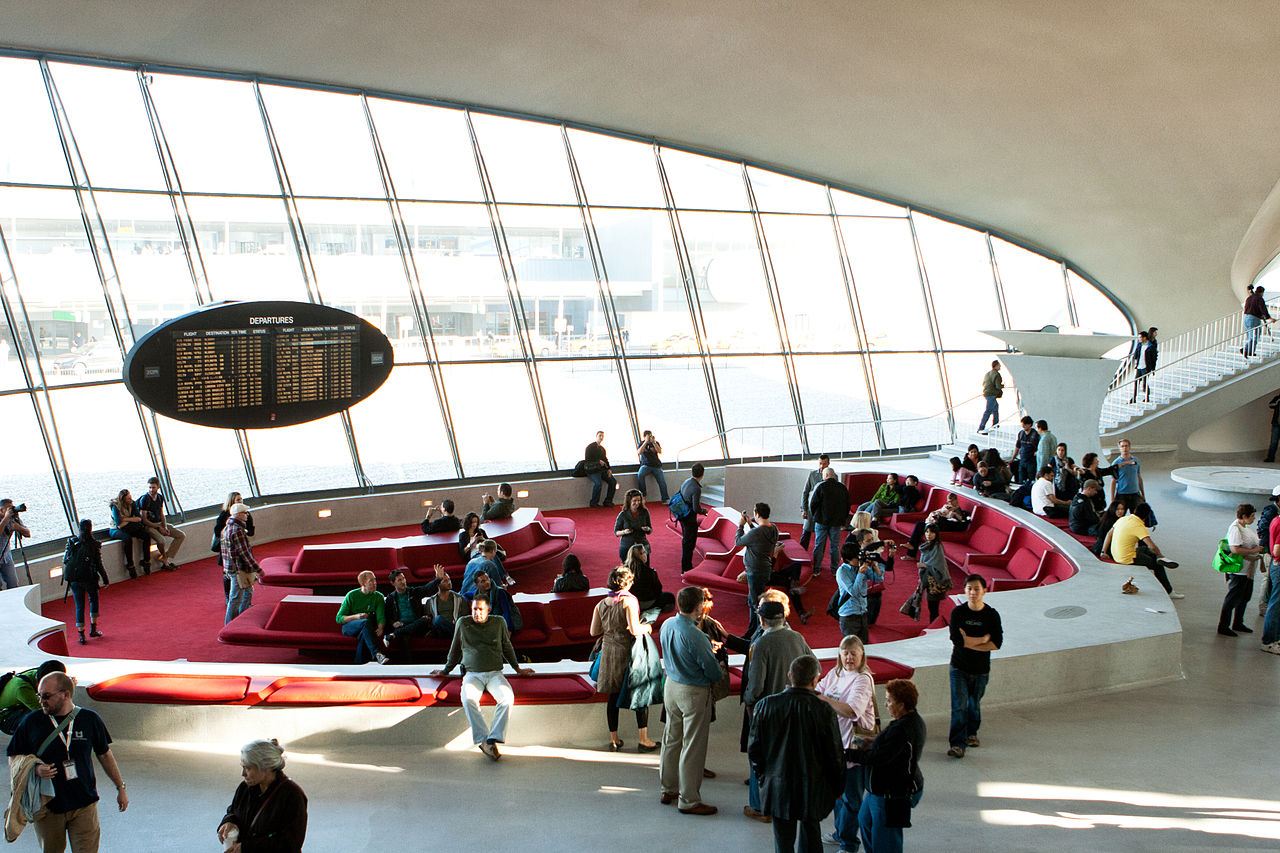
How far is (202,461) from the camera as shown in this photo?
47.3 metres

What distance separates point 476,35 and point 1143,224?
39.5ft

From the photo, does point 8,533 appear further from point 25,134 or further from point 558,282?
point 25,134

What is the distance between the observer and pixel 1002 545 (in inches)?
489

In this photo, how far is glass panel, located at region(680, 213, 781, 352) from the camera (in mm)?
31547

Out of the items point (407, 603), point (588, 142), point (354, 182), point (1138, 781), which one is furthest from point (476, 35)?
point (354, 182)

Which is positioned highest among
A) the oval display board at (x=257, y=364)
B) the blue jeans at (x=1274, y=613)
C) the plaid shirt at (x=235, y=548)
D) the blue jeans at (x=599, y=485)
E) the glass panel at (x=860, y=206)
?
the glass panel at (x=860, y=206)

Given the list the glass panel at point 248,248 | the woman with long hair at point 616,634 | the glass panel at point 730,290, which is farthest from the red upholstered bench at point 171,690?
the glass panel at point 730,290

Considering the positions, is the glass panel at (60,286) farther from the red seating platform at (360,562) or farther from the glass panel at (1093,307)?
the glass panel at (1093,307)

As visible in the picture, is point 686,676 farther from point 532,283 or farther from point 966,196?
point 966,196

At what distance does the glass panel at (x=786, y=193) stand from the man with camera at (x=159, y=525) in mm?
11824

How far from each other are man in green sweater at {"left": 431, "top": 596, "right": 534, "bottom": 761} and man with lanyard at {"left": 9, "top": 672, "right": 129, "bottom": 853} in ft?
7.37

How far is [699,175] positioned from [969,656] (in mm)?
15228

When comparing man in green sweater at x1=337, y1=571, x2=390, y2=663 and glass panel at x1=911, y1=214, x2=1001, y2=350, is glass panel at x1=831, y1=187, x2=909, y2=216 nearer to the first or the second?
glass panel at x1=911, y1=214, x2=1001, y2=350

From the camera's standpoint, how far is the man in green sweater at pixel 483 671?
6602 millimetres
